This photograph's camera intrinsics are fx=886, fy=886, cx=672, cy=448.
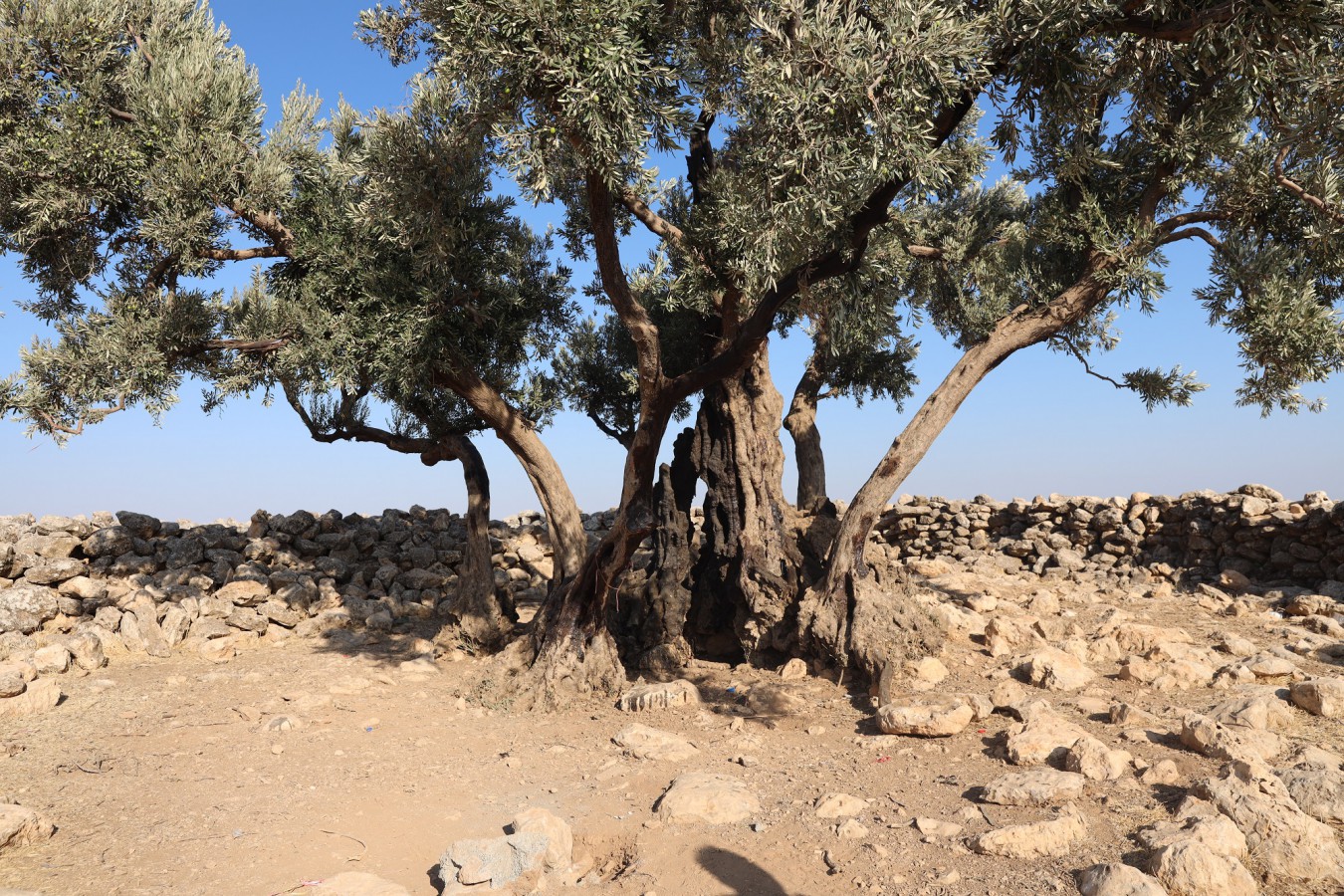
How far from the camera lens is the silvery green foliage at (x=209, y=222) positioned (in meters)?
9.84

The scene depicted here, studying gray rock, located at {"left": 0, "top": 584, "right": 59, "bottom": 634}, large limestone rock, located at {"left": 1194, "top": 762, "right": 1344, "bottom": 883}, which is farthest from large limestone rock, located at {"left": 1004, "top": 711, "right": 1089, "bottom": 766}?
gray rock, located at {"left": 0, "top": 584, "right": 59, "bottom": 634}

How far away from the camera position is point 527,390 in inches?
476

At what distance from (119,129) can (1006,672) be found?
11.8 m

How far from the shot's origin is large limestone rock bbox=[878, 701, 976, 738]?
317 inches

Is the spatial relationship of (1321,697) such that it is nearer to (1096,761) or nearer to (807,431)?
(1096,761)

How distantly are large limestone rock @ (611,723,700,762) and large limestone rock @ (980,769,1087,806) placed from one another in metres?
2.78

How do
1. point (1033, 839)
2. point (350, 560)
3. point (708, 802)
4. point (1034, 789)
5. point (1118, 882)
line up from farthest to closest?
1. point (350, 560)
2. point (708, 802)
3. point (1034, 789)
4. point (1033, 839)
5. point (1118, 882)

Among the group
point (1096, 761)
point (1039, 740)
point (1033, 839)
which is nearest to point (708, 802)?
point (1033, 839)

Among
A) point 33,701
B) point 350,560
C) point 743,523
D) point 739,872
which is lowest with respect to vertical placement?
point 33,701

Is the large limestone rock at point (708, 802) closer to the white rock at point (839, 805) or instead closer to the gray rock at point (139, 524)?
the white rock at point (839, 805)

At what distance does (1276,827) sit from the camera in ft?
18.5

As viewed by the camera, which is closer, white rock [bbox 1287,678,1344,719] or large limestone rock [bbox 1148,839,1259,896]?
large limestone rock [bbox 1148,839,1259,896]

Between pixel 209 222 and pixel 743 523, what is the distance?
7.37 meters

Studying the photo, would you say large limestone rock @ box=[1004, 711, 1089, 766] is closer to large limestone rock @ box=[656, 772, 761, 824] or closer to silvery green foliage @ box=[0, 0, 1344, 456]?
large limestone rock @ box=[656, 772, 761, 824]
